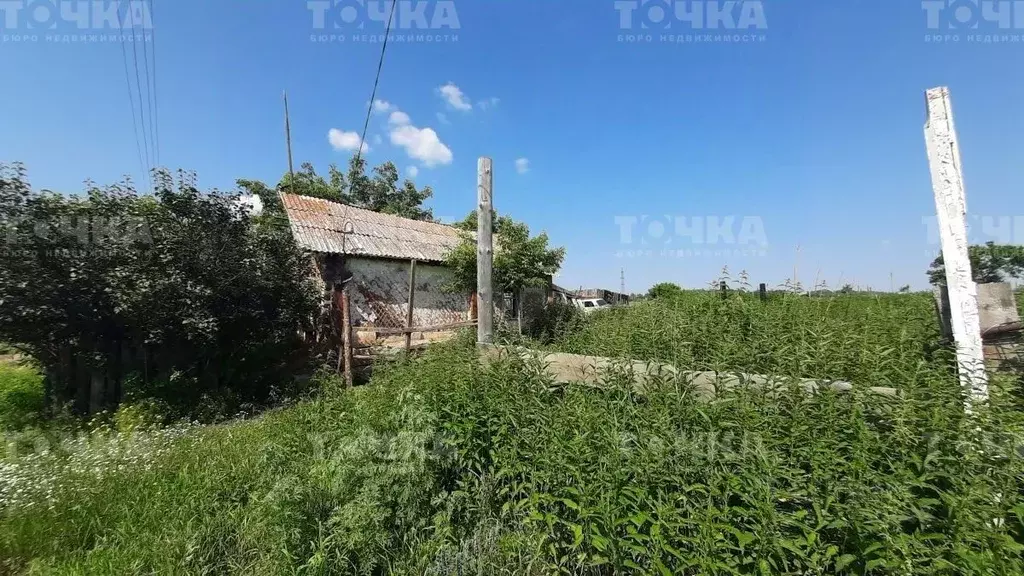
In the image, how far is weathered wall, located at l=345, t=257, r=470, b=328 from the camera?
10758mm

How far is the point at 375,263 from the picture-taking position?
37.2 ft

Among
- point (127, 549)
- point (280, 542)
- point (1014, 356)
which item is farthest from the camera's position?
point (127, 549)

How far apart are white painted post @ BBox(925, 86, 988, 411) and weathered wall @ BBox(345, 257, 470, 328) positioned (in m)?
10.4

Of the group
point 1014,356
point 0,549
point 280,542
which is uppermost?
point 1014,356

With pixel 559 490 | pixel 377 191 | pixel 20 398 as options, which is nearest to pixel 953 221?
pixel 559 490

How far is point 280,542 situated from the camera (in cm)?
262

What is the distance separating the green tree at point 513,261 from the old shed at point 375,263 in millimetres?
1035

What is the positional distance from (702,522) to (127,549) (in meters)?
3.86

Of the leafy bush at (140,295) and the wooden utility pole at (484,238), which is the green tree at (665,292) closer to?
the wooden utility pole at (484,238)

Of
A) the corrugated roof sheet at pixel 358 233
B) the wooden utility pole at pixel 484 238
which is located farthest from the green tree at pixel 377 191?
the wooden utility pole at pixel 484 238

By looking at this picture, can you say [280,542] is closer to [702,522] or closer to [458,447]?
[458,447]

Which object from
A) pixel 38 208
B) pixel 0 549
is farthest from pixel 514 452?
pixel 38 208

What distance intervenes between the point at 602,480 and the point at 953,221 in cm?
265

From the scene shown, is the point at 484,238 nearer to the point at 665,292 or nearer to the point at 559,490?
the point at 559,490
